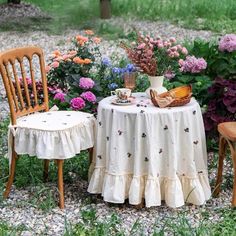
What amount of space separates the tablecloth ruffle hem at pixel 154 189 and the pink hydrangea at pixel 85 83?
1605 mm

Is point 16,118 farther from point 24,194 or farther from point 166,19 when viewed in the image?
point 166,19

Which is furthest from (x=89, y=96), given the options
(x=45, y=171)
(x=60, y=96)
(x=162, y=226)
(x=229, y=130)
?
(x=162, y=226)

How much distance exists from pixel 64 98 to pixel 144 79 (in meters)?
1.28

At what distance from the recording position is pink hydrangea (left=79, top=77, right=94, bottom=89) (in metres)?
6.01

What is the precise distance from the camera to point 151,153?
14.1 feet

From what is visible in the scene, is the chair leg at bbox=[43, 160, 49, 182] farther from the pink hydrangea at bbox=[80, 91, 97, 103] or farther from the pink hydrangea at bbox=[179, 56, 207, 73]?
the pink hydrangea at bbox=[179, 56, 207, 73]

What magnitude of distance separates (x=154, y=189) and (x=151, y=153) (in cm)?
25

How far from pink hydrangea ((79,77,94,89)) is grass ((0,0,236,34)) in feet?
21.4

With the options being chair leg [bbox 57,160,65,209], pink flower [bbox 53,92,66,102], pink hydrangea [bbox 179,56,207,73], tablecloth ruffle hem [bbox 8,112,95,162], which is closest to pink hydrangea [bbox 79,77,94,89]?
pink flower [bbox 53,92,66,102]

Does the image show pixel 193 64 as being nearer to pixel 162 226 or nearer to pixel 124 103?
pixel 124 103

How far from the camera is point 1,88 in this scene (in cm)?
825

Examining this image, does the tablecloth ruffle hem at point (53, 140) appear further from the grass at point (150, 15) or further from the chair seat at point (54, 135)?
the grass at point (150, 15)

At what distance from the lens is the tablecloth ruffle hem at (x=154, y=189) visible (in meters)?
4.36

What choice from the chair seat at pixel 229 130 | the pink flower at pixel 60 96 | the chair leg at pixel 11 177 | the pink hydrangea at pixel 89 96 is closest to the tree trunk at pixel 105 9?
the pink flower at pixel 60 96
